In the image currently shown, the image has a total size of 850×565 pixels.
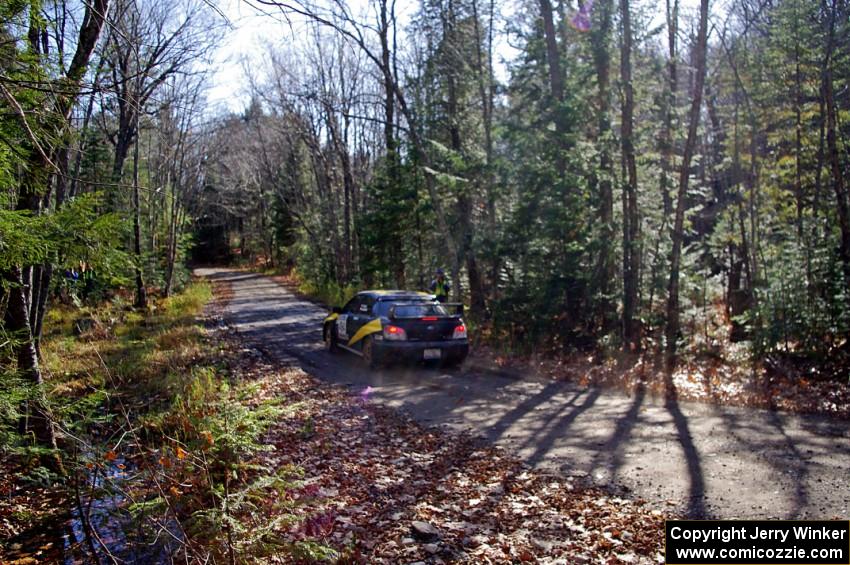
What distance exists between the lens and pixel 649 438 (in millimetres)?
7891

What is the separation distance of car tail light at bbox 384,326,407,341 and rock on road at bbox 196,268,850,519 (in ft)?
2.63

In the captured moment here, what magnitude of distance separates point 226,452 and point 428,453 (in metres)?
2.56

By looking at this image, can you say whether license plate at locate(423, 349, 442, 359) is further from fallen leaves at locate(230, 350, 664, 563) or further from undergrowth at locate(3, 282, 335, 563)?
fallen leaves at locate(230, 350, 664, 563)

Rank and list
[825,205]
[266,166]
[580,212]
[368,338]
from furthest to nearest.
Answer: [266,166], [825,205], [580,212], [368,338]

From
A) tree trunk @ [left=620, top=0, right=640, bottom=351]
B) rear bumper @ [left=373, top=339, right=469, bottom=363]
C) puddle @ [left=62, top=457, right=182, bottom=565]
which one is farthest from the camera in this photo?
tree trunk @ [left=620, top=0, right=640, bottom=351]

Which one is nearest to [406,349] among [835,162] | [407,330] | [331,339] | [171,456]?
[407,330]

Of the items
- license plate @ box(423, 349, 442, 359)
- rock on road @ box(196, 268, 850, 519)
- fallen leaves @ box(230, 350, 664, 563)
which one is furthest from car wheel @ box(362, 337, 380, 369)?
fallen leaves @ box(230, 350, 664, 563)

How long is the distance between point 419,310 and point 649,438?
591 cm

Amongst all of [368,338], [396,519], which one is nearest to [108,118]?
[368,338]

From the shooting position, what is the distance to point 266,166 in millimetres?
37281

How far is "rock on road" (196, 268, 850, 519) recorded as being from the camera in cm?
583

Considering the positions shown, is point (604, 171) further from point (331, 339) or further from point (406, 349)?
point (331, 339)

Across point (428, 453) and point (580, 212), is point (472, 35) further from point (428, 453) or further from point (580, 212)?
point (428, 453)

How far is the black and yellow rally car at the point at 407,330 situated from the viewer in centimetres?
1238
